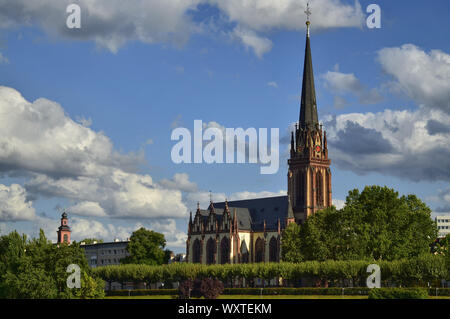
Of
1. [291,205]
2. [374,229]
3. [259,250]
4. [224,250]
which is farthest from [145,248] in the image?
[374,229]

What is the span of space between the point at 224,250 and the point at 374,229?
62130 millimetres

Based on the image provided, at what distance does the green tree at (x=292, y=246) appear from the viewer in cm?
15600

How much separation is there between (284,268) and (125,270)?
113 ft

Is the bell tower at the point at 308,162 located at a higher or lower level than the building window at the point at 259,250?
higher

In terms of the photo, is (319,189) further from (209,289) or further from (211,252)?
(209,289)

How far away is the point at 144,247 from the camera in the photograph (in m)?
184

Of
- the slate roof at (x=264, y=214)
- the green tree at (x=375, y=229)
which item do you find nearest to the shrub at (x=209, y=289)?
the green tree at (x=375, y=229)

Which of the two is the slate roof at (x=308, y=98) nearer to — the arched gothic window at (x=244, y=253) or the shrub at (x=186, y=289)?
the arched gothic window at (x=244, y=253)

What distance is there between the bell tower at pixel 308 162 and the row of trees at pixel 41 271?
271ft
